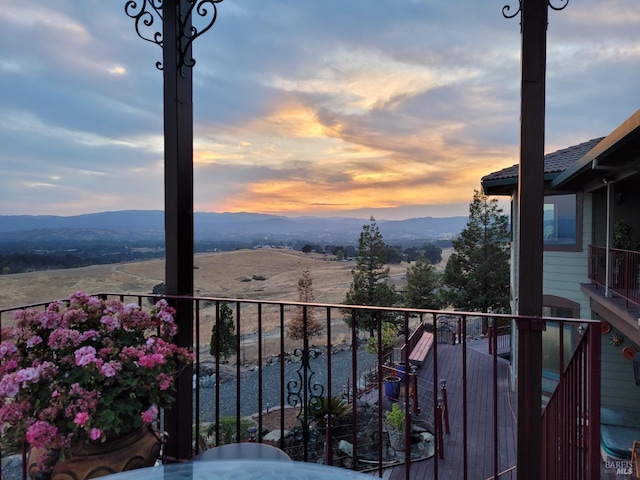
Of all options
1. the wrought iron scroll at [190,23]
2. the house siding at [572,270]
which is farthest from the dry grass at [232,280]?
the house siding at [572,270]

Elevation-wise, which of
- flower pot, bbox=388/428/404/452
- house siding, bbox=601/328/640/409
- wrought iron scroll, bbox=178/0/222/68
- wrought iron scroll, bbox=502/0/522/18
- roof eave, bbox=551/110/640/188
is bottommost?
flower pot, bbox=388/428/404/452

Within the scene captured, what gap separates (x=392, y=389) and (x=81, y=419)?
7948 mm

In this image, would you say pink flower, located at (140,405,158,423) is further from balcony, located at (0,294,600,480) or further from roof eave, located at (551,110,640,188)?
roof eave, located at (551,110,640,188)

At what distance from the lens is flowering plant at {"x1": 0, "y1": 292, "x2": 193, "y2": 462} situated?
1382 mm

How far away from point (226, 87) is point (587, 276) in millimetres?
7140

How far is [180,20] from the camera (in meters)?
2.19

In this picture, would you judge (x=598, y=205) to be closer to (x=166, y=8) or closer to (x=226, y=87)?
(x=226, y=87)

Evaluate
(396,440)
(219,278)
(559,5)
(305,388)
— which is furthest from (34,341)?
(396,440)

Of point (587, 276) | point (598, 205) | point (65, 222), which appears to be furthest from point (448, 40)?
point (65, 222)

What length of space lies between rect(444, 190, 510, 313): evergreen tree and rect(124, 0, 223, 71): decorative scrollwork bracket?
14647mm

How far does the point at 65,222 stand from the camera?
15.3ft

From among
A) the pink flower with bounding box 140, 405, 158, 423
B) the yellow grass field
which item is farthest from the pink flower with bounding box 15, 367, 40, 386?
the yellow grass field

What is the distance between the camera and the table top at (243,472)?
3.94 feet

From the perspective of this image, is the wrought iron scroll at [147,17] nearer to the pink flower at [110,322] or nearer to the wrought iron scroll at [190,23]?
the wrought iron scroll at [190,23]
